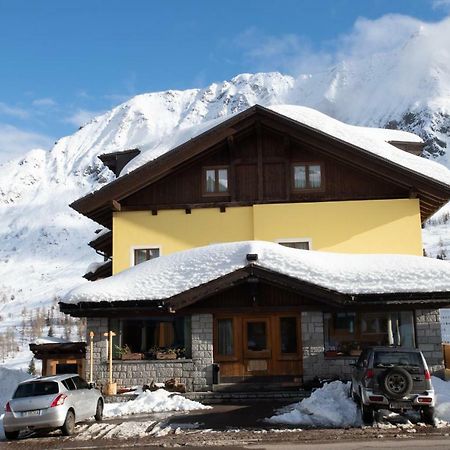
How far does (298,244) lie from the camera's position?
82.3ft

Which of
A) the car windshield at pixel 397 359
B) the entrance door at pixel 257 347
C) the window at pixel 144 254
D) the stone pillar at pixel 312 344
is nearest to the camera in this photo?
the car windshield at pixel 397 359

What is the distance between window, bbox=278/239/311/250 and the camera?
81.9 ft

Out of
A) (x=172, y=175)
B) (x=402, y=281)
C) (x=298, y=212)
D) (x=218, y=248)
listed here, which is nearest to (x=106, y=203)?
(x=172, y=175)

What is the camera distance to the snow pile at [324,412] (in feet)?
51.2

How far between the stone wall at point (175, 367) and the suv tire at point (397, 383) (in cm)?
748

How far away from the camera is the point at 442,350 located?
21125mm

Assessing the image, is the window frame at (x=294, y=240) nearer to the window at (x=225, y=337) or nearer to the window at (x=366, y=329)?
the window at (x=366, y=329)

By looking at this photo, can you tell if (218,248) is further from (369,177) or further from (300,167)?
(369,177)

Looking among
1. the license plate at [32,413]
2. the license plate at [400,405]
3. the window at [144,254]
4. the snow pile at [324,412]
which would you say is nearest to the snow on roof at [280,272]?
the window at [144,254]

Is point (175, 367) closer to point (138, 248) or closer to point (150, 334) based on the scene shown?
point (150, 334)

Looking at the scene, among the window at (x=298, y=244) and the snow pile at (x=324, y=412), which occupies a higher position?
the window at (x=298, y=244)

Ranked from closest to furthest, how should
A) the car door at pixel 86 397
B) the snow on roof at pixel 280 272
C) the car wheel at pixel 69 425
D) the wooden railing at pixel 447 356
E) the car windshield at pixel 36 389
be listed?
the car wheel at pixel 69 425 → the car windshield at pixel 36 389 → the car door at pixel 86 397 → the snow on roof at pixel 280 272 → the wooden railing at pixel 447 356

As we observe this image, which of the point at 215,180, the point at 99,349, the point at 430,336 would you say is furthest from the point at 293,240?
the point at 99,349

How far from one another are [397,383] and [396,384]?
0.03 metres
